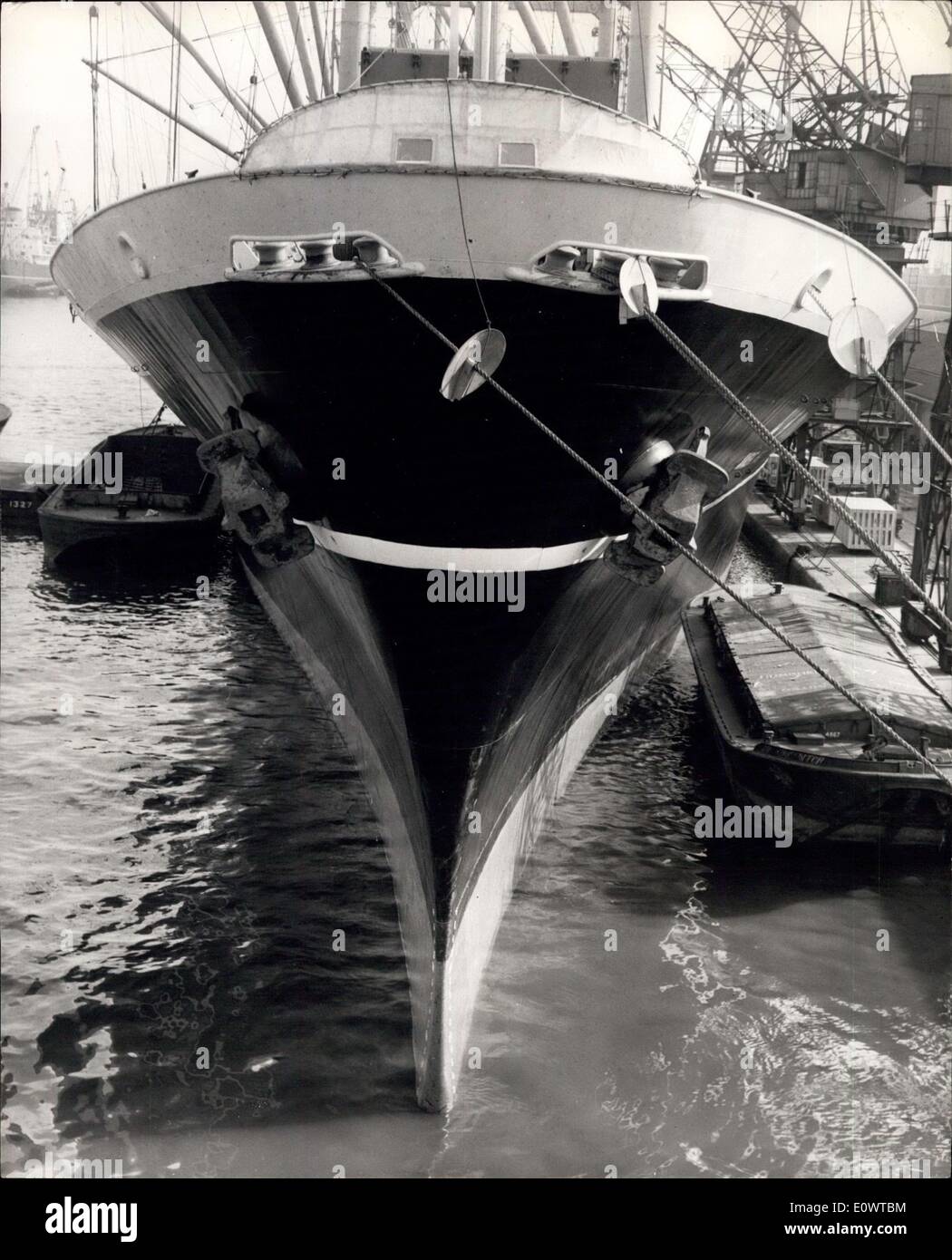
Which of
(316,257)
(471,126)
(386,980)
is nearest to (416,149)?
(471,126)

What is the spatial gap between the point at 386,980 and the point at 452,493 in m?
4.48

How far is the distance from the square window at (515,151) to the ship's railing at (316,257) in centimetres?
145

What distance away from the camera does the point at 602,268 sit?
805cm

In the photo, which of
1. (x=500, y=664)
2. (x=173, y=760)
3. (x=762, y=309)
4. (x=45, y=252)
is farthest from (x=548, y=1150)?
(x=45, y=252)

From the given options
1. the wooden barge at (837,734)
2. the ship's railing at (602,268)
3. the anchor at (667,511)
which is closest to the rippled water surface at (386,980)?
the wooden barge at (837,734)

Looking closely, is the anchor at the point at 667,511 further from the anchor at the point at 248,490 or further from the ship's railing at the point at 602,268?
the anchor at the point at 248,490

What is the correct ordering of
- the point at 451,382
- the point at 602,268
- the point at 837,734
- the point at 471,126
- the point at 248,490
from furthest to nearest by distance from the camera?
the point at 837,734 → the point at 248,490 → the point at 471,126 → the point at 602,268 → the point at 451,382

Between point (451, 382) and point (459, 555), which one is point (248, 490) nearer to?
point (459, 555)

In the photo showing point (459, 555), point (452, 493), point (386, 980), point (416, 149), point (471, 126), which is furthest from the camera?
point (386, 980)

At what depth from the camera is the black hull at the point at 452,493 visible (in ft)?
27.1

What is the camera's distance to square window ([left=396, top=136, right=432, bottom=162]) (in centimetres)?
874

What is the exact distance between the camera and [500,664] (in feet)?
29.7

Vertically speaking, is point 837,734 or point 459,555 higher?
point 459,555
